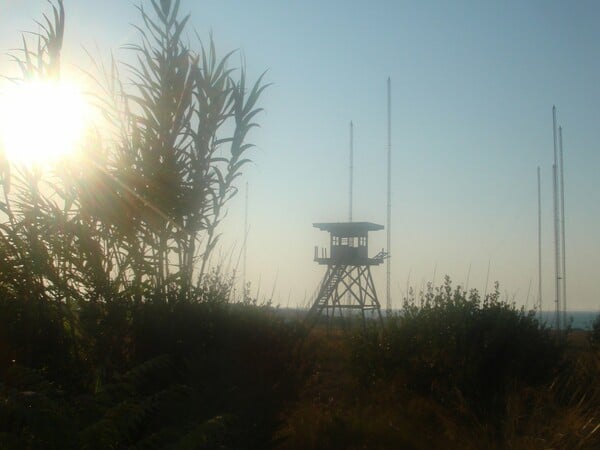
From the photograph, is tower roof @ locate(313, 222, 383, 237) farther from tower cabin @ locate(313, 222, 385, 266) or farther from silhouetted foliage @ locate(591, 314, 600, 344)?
silhouetted foliage @ locate(591, 314, 600, 344)

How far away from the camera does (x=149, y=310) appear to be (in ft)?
25.1

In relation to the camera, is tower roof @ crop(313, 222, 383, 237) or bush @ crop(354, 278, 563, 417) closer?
bush @ crop(354, 278, 563, 417)

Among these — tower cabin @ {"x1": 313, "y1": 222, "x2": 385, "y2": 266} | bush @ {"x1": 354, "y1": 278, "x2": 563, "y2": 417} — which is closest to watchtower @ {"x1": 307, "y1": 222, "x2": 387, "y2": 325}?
tower cabin @ {"x1": 313, "y1": 222, "x2": 385, "y2": 266}

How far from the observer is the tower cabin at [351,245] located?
84.7 ft

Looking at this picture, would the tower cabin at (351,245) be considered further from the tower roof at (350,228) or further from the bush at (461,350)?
the bush at (461,350)

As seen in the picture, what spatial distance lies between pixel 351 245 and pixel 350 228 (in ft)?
2.11

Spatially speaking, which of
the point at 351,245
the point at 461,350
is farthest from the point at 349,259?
the point at 461,350

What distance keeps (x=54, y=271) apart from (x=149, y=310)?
3.62 ft

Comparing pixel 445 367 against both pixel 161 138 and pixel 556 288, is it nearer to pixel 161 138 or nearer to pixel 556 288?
pixel 161 138

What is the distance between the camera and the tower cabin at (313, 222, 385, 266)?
25.8 meters

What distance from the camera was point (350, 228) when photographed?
25.8m

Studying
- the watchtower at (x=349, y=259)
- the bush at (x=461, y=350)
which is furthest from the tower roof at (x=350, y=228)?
the bush at (x=461, y=350)

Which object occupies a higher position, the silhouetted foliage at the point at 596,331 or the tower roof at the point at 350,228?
the tower roof at the point at 350,228

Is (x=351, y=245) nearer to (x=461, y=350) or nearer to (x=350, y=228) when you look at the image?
(x=350, y=228)
